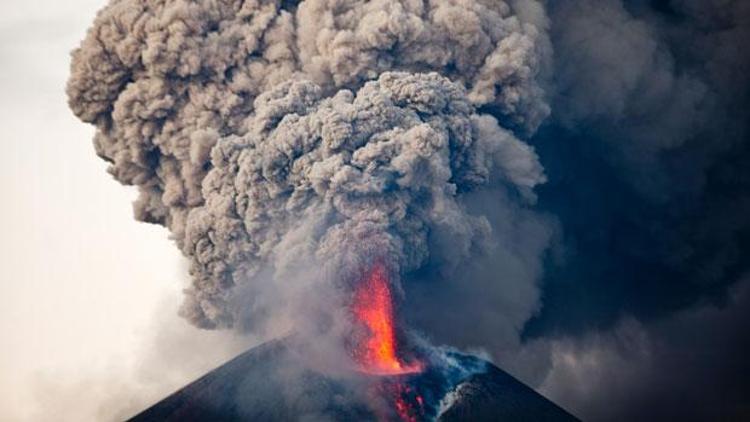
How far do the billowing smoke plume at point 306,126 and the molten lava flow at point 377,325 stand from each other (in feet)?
1.94

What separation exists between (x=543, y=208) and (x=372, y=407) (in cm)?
1090

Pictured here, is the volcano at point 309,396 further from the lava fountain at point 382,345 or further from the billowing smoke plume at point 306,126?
the billowing smoke plume at point 306,126

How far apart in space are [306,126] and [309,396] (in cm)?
744

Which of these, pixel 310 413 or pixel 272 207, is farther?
pixel 310 413

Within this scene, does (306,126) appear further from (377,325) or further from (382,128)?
(377,325)

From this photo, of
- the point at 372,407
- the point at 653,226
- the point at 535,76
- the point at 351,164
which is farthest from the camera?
the point at 653,226

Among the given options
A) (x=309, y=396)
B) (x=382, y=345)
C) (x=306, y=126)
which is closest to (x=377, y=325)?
(x=382, y=345)

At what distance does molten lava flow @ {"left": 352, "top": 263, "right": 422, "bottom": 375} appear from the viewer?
24494 millimetres

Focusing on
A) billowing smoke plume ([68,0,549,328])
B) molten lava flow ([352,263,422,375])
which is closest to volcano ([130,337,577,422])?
molten lava flow ([352,263,422,375])

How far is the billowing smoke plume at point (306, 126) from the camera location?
939 inches

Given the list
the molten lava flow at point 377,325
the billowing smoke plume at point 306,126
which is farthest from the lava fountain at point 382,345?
the billowing smoke plume at point 306,126

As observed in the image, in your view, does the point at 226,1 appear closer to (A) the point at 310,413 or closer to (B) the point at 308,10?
(B) the point at 308,10

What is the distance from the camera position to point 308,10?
2623 cm

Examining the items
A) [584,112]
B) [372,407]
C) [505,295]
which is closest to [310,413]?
[372,407]
